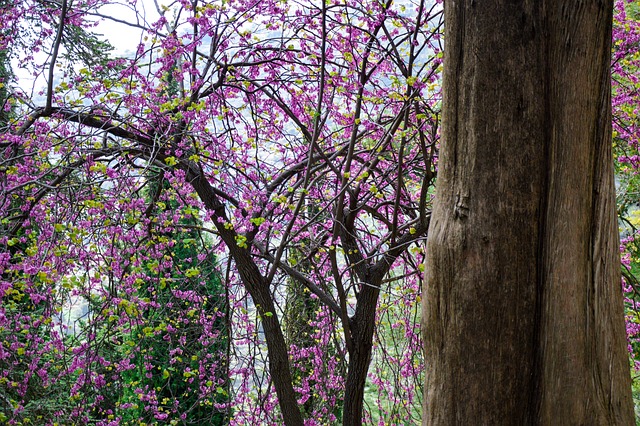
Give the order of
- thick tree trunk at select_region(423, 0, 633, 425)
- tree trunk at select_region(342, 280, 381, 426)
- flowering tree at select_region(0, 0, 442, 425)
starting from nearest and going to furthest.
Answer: thick tree trunk at select_region(423, 0, 633, 425) → flowering tree at select_region(0, 0, 442, 425) → tree trunk at select_region(342, 280, 381, 426)

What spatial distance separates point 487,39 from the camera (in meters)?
1.92

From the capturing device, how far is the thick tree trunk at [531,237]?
1912 millimetres

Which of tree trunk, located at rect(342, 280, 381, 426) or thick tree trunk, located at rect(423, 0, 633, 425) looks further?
tree trunk, located at rect(342, 280, 381, 426)

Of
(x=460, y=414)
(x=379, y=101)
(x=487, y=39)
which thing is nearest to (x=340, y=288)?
(x=379, y=101)

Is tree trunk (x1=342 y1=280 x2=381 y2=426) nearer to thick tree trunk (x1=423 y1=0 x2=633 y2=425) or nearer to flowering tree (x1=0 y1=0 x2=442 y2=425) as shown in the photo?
flowering tree (x1=0 y1=0 x2=442 y2=425)

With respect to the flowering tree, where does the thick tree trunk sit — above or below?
below

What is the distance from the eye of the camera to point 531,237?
1.93 m

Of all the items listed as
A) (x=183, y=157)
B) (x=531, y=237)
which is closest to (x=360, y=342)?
(x=183, y=157)

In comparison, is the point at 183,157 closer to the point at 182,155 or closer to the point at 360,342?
the point at 182,155

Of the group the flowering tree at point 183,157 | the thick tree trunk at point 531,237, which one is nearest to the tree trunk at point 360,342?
the flowering tree at point 183,157

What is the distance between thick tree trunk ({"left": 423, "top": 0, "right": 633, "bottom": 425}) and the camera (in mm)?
1912

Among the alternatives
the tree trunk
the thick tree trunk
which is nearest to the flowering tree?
the tree trunk

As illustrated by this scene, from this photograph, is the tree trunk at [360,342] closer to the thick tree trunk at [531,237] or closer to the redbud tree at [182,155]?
the redbud tree at [182,155]

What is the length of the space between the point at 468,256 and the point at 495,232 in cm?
11
